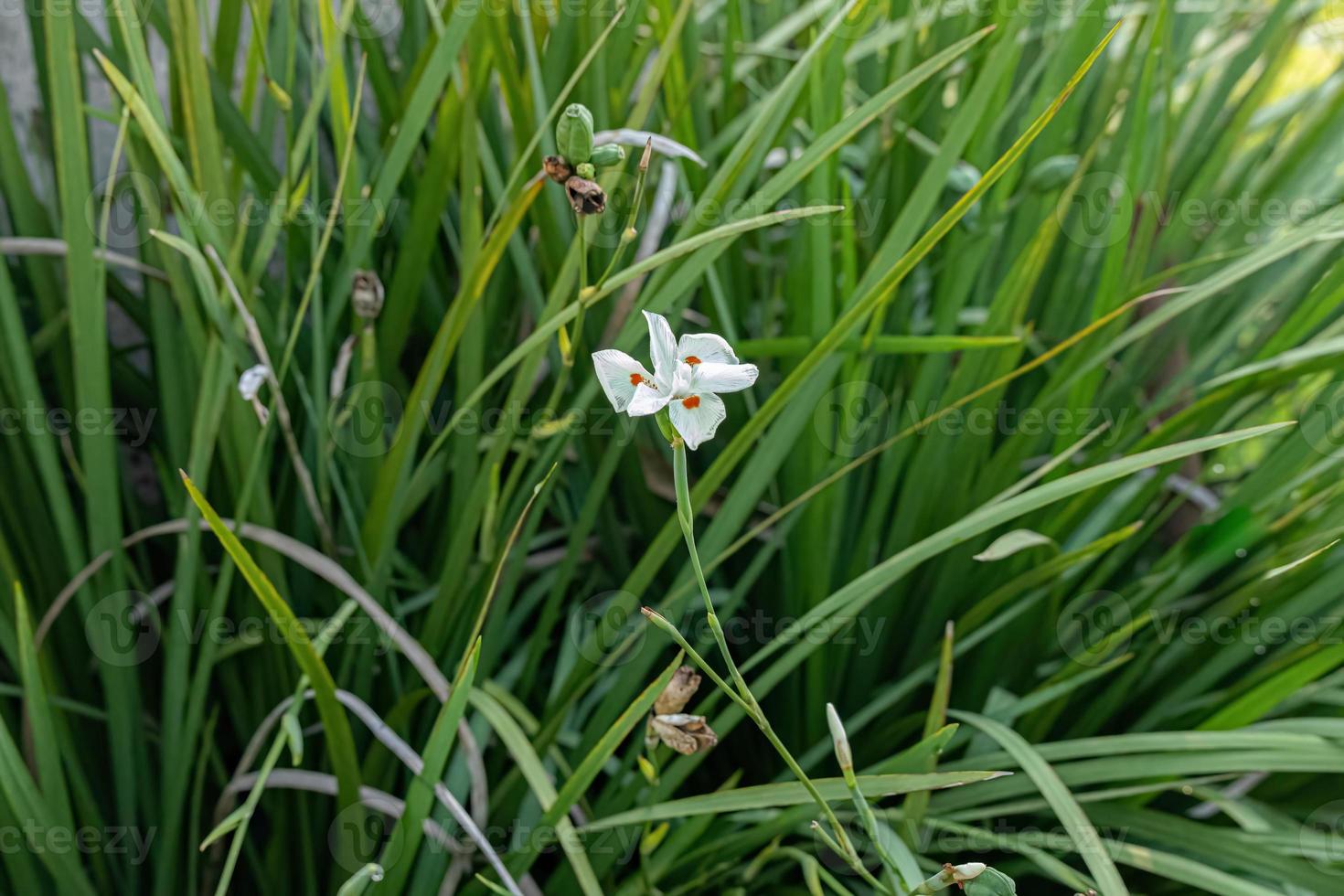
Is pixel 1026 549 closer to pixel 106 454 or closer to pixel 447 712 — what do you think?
pixel 447 712

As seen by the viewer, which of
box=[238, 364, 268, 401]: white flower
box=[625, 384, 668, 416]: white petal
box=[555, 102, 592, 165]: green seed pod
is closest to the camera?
box=[625, 384, 668, 416]: white petal

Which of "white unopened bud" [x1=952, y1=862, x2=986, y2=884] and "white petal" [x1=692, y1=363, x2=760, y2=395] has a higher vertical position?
"white petal" [x1=692, y1=363, x2=760, y2=395]

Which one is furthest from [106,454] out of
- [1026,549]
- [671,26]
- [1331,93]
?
[1331,93]
